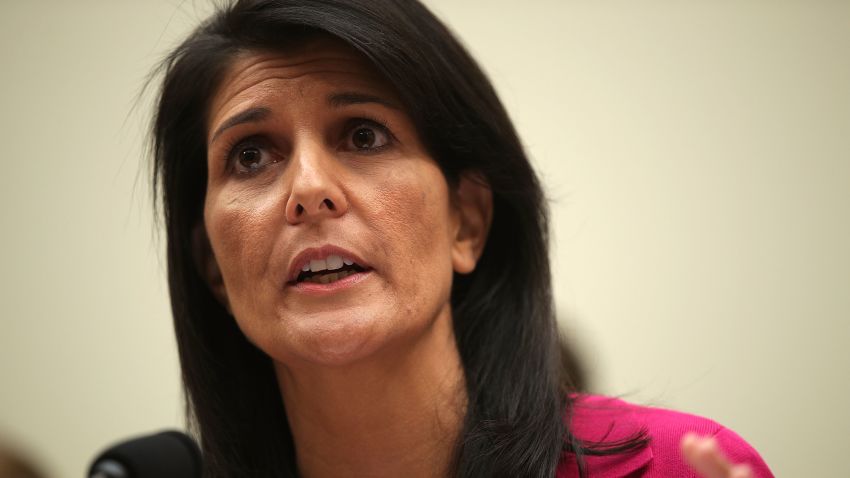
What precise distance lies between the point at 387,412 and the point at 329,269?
312 mm

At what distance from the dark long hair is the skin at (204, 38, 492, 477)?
0.06 metres

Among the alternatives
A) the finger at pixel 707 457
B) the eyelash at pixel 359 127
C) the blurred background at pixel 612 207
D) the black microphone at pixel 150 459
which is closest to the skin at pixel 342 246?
the eyelash at pixel 359 127

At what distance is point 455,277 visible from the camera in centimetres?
201

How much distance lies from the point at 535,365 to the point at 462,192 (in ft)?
1.27

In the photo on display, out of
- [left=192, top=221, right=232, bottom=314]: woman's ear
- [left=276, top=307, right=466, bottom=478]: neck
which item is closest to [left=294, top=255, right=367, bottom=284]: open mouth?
[left=276, top=307, right=466, bottom=478]: neck

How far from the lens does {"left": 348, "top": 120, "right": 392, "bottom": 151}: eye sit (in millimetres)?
1711

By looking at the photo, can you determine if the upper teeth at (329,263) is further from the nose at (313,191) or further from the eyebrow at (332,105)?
the eyebrow at (332,105)

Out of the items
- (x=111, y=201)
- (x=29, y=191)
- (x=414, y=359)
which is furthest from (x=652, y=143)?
(x=29, y=191)

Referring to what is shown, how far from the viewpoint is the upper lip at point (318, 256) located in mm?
1596

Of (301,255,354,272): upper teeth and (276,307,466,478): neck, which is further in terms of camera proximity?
(276,307,466,478): neck

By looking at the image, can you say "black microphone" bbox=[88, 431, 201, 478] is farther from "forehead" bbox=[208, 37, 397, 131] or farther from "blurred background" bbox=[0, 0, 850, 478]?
"blurred background" bbox=[0, 0, 850, 478]

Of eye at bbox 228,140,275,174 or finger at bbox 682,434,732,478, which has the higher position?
eye at bbox 228,140,275,174

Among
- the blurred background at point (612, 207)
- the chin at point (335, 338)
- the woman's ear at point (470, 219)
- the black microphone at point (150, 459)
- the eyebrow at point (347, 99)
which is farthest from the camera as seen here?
the blurred background at point (612, 207)

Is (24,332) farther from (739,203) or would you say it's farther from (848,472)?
(848,472)
